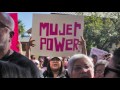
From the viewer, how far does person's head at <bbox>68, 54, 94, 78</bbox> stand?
3.98 m

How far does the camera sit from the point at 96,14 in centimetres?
425

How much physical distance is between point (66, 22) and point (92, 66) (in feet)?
2.69

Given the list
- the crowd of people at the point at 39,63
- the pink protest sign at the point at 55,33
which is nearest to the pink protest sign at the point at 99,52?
the crowd of people at the point at 39,63

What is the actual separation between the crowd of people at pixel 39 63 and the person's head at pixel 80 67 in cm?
2

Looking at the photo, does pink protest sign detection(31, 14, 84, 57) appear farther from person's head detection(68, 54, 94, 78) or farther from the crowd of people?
person's head detection(68, 54, 94, 78)

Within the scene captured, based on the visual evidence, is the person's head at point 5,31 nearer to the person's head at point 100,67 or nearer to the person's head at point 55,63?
the person's head at point 55,63

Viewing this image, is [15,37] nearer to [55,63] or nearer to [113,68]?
[55,63]

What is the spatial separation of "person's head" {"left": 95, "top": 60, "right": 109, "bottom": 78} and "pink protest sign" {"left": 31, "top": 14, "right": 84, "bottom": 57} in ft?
1.41

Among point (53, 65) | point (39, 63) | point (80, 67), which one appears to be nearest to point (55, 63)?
point (53, 65)

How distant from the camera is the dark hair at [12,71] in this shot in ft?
13.8
